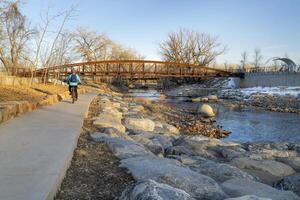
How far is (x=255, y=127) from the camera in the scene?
64.9 feet

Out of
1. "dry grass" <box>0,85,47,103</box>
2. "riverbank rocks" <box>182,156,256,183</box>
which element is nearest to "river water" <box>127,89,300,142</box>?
"dry grass" <box>0,85,47,103</box>

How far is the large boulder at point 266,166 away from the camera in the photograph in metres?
7.51

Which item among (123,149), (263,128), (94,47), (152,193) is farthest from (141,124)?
(94,47)

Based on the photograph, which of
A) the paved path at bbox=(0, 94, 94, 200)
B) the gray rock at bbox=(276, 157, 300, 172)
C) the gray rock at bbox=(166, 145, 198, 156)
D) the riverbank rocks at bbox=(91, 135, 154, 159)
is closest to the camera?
the paved path at bbox=(0, 94, 94, 200)

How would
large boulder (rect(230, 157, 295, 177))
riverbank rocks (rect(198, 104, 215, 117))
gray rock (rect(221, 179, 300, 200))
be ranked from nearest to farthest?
gray rock (rect(221, 179, 300, 200))
large boulder (rect(230, 157, 295, 177))
riverbank rocks (rect(198, 104, 215, 117))

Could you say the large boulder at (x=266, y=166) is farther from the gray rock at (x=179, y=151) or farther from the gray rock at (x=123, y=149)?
the gray rock at (x=123, y=149)

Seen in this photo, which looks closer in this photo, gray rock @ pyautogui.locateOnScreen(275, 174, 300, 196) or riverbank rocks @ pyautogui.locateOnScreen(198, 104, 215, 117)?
gray rock @ pyautogui.locateOnScreen(275, 174, 300, 196)

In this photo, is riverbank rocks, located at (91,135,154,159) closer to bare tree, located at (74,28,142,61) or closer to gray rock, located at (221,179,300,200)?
gray rock, located at (221,179,300,200)

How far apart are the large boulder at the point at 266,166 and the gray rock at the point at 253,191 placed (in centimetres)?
268

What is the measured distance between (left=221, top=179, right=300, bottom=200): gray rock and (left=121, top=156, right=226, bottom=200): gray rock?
244 mm

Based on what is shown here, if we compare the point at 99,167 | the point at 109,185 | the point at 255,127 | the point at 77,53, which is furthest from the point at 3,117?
the point at 77,53

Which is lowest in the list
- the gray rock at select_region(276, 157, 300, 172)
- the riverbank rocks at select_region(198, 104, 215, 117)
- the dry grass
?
the riverbank rocks at select_region(198, 104, 215, 117)

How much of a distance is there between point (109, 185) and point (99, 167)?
884 mm

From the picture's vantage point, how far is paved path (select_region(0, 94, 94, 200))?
4.07 metres
